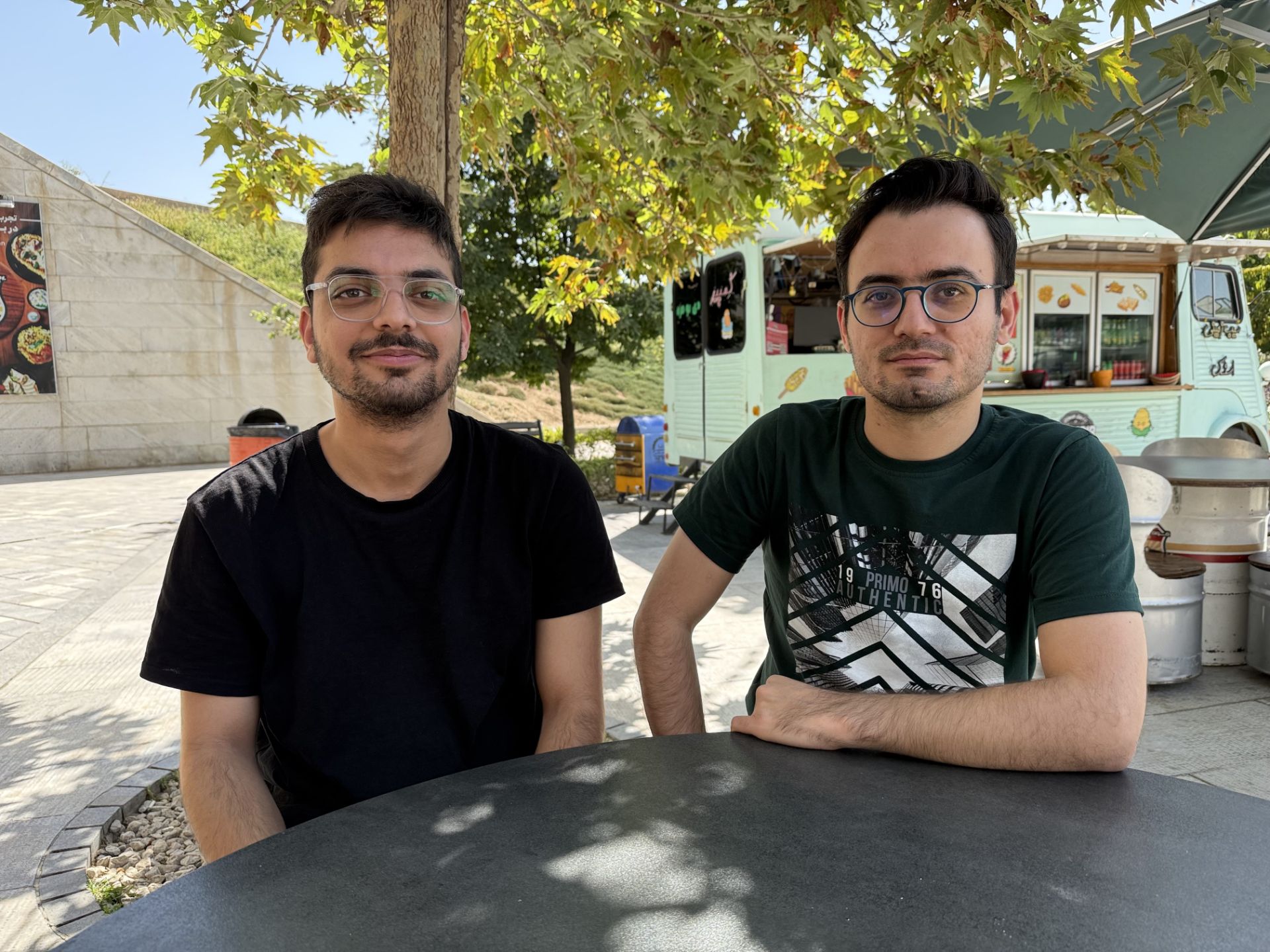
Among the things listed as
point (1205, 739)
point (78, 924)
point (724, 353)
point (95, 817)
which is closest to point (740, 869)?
point (78, 924)

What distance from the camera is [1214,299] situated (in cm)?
973

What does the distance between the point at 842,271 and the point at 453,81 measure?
1757mm

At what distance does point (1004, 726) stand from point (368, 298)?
146 centimetres

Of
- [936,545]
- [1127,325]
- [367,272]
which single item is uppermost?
[1127,325]

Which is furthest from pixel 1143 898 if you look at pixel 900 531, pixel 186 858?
pixel 186 858

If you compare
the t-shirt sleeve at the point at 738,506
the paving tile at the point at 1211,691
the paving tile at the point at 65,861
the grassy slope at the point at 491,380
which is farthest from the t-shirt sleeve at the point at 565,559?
the grassy slope at the point at 491,380

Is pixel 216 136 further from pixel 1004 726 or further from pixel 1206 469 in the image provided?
pixel 1206 469

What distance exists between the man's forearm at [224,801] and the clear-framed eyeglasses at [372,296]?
2.98 feet

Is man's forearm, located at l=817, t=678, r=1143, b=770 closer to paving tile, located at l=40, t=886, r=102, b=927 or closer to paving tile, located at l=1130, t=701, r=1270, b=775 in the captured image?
paving tile, located at l=40, t=886, r=102, b=927

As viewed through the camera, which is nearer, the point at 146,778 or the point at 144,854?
the point at 144,854

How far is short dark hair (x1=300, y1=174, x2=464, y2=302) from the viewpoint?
6.20 ft

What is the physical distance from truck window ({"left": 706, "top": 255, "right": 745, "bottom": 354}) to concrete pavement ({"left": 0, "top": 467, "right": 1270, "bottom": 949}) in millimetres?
2479

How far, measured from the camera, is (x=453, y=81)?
10.2 ft

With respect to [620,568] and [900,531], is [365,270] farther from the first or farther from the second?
[620,568]
